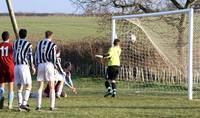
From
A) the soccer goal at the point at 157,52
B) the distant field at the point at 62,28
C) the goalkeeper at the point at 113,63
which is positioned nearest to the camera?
the goalkeeper at the point at 113,63

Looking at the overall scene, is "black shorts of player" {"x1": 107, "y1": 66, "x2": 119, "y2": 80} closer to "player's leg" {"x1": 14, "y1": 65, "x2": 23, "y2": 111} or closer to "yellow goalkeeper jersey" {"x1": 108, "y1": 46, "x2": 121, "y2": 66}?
"yellow goalkeeper jersey" {"x1": 108, "y1": 46, "x2": 121, "y2": 66}

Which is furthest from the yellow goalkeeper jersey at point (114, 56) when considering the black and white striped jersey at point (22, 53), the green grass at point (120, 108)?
the black and white striped jersey at point (22, 53)

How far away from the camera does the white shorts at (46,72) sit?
16.0 metres

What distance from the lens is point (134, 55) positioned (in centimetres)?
2386

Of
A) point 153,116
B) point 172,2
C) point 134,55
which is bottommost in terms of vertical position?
point 153,116

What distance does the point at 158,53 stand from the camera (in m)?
23.2

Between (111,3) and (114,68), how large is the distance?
1249 centimetres

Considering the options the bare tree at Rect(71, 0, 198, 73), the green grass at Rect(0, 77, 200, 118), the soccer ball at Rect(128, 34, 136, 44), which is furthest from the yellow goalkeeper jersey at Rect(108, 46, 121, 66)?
the bare tree at Rect(71, 0, 198, 73)

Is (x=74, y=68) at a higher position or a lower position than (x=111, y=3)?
lower

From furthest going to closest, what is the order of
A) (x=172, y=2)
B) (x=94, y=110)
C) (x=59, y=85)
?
(x=172, y=2) < (x=59, y=85) < (x=94, y=110)

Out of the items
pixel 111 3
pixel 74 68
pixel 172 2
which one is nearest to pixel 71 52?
pixel 74 68

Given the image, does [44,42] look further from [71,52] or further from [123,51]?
[71,52]

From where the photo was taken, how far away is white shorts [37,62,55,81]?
1603 cm

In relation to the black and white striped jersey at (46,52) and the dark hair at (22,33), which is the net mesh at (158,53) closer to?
the black and white striped jersey at (46,52)
